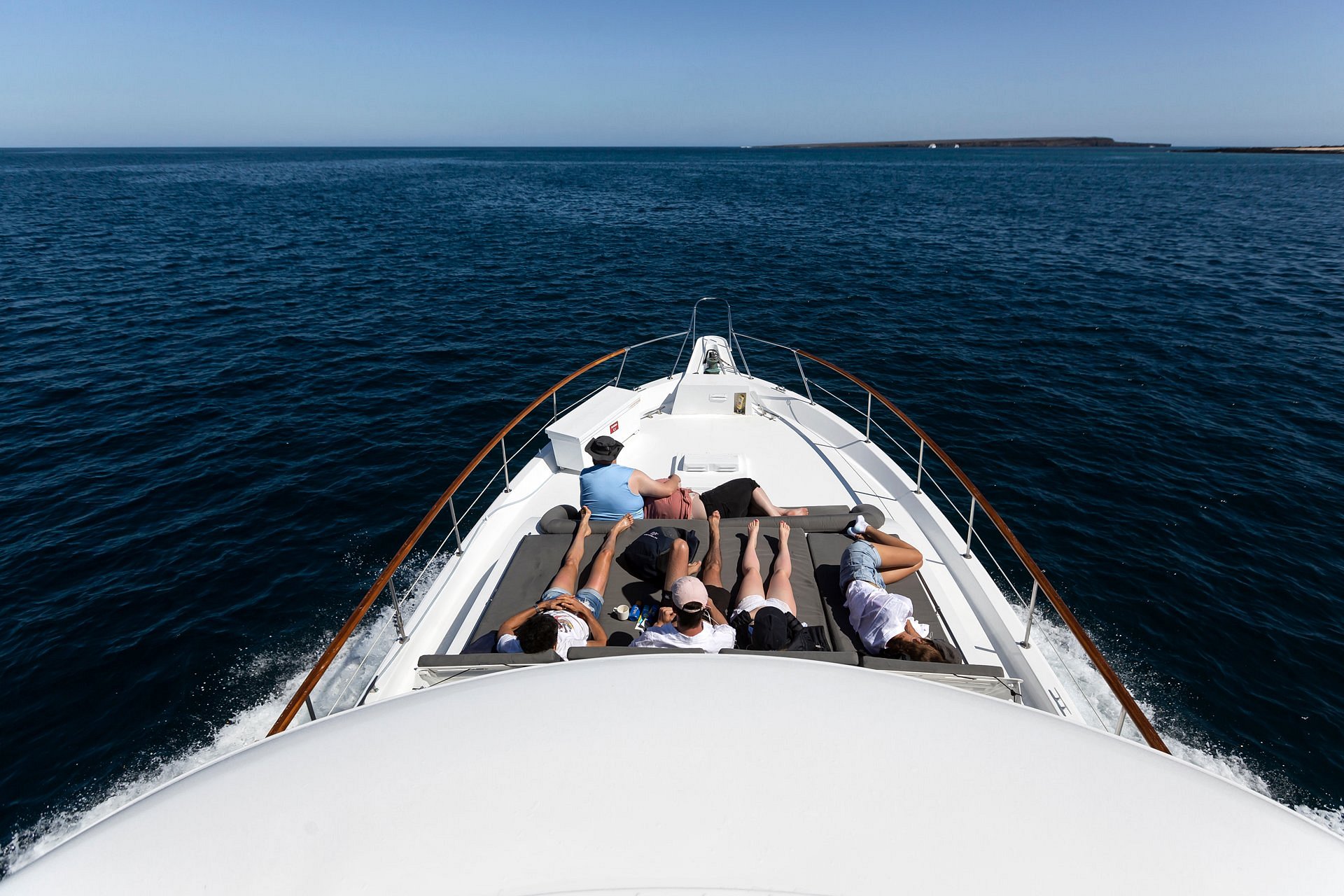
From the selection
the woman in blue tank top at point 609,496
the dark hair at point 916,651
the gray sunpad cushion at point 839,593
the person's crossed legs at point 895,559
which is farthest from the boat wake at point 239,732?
the person's crossed legs at point 895,559

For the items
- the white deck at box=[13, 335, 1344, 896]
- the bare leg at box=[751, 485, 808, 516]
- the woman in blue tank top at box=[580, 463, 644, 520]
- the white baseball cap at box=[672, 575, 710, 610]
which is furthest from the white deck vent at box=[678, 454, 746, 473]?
the white deck at box=[13, 335, 1344, 896]

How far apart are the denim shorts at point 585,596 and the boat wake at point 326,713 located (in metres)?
2.08

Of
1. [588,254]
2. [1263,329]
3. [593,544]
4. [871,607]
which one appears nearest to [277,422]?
[593,544]

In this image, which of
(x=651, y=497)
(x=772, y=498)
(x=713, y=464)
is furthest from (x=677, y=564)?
(x=713, y=464)

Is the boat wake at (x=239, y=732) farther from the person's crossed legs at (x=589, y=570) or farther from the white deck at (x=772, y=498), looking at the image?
the person's crossed legs at (x=589, y=570)

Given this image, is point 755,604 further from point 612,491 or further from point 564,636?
point 612,491

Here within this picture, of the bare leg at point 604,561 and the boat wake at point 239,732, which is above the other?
the bare leg at point 604,561

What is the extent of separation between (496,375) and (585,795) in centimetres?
1600

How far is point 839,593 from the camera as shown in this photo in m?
4.91

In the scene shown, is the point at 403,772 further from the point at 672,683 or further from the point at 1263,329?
the point at 1263,329

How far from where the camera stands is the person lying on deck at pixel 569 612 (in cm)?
391

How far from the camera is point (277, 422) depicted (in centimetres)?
1365

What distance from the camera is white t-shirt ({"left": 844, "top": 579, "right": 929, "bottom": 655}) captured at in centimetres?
420

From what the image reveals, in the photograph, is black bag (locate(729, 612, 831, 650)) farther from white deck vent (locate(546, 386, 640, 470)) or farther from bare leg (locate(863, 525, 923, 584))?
white deck vent (locate(546, 386, 640, 470))
